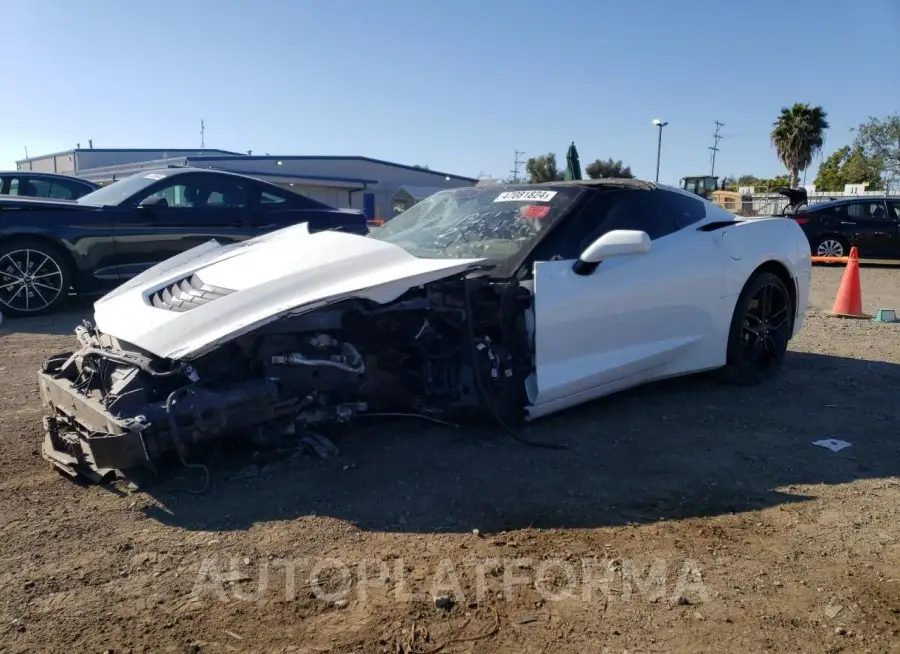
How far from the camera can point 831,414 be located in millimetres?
4504

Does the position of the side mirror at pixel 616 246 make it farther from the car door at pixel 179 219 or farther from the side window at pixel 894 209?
the side window at pixel 894 209

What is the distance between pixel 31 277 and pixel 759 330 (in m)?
6.70

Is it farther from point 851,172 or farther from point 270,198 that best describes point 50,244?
point 851,172

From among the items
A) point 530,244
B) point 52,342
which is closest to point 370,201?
point 52,342

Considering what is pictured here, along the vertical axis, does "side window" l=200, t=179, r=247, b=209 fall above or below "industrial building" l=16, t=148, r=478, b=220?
below

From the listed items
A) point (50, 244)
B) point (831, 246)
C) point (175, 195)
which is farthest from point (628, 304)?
point (831, 246)

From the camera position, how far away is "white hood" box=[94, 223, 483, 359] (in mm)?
3119

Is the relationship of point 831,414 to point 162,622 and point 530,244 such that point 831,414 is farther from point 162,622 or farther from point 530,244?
point 162,622

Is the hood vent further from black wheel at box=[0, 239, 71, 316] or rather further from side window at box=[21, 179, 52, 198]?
side window at box=[21, 179, 52, 198]

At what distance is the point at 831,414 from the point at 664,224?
1542mm

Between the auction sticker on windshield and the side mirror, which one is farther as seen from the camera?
the auction sticker on windshield

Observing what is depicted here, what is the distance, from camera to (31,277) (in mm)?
7316

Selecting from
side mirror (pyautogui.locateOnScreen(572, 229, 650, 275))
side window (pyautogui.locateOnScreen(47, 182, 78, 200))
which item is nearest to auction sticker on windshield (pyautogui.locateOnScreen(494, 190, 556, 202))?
side mirror (pyautogui.locateOnScreen(572, 229, 650, 275))

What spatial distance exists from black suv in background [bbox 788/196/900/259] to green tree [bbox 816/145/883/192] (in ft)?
119
